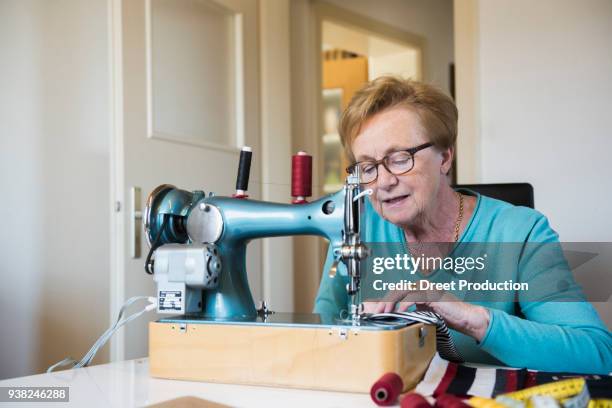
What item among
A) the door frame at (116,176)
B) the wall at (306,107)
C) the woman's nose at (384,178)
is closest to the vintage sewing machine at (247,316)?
the woman's nose at (384,178)

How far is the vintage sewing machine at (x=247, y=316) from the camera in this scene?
0.96m

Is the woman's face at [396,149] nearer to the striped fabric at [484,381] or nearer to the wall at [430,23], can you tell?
the striped fabric at [484,381]

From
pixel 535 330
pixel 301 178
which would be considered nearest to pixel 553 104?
pixel 535 330

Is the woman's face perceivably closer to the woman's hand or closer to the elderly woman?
the elderly woman

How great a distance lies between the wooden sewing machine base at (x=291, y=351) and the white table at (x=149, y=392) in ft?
0.06

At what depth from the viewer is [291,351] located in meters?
0.99

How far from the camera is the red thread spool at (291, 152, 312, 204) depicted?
3.69 feet

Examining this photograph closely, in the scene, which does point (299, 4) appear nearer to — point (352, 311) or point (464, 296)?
point (464, 296)

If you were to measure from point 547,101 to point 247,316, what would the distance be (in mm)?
1857

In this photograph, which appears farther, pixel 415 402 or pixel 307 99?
pixel 307 99

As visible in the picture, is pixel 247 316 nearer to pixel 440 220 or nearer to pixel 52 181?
pixel 440 220

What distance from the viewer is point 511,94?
8.56 feet

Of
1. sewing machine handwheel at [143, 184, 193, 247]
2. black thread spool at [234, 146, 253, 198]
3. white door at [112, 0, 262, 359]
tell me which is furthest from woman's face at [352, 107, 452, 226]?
white door at [112, 0, 262, 359]

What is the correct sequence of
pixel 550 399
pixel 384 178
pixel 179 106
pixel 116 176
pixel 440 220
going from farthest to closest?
1. pixel 179 106
2. pixel 116 176
3. pixel 440 220
4. pixel 384 178
5. pixel 550 399
